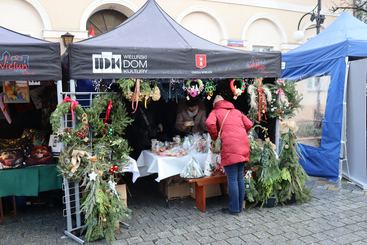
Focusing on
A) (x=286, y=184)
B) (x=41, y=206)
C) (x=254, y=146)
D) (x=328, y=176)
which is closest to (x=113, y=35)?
(x=254, y=146)

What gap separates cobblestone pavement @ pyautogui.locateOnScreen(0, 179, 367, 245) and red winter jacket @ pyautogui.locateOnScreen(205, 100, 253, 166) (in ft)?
2.62

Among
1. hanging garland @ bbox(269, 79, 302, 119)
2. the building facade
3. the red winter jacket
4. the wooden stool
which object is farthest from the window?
the wooden stool

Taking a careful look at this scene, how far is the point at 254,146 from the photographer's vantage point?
4.82 metres

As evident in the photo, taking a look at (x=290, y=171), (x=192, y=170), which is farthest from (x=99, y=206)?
(x=290, y=171)

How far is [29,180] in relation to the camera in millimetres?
4449

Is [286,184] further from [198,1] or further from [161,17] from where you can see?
[198,1]

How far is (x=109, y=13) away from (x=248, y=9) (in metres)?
4.19

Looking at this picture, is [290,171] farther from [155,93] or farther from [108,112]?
[108,112]

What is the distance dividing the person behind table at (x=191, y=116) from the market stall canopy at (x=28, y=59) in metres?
2.28

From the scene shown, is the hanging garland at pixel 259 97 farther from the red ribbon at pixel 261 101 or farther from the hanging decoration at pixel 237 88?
the hanging decoration at pixel 237 88

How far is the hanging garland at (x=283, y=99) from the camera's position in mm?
5035

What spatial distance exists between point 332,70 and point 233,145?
296cm

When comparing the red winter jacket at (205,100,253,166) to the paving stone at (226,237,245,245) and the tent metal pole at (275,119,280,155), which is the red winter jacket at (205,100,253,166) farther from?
the paving stone at (226,237,245,245)

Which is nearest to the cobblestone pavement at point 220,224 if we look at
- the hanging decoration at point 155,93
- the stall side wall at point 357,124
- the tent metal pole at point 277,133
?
the stall side wall at point 357,124
